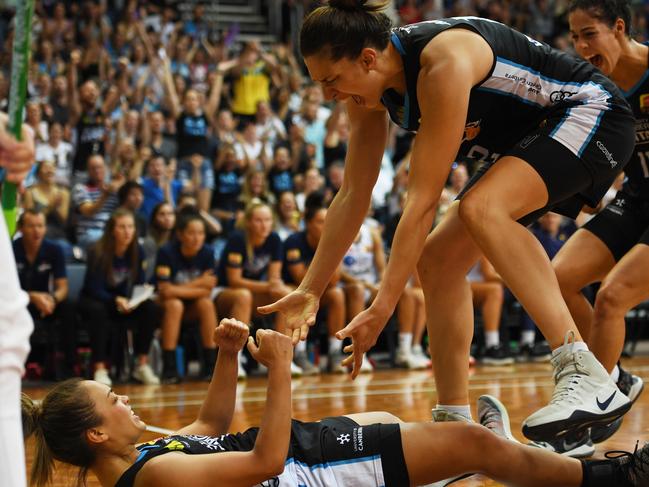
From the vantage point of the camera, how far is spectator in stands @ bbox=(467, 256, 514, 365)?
8164 mm

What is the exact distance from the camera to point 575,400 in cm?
287

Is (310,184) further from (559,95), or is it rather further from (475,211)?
(475,211)

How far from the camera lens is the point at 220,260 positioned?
26.1ft

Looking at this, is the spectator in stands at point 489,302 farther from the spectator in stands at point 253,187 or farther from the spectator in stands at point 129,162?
the spectator in stands at point 129,162

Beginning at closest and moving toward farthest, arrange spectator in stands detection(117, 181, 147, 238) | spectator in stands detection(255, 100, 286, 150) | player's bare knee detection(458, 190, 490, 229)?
player's bare knee detection(458, 190, 490, 229), spectator in stands detection(117, 181, 147, 238), spectator in stands detection(255, 100, 286, 150)

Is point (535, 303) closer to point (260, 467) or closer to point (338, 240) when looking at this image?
point (338, 240)

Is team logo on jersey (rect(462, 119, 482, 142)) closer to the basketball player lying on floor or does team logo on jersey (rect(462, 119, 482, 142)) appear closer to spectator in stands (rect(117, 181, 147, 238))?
the basketball player lying on floor

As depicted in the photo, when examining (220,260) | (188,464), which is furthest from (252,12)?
(188,464)

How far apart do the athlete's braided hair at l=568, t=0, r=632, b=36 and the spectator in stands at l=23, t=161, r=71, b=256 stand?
5.64m

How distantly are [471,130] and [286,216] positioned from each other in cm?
546

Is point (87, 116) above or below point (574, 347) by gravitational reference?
above

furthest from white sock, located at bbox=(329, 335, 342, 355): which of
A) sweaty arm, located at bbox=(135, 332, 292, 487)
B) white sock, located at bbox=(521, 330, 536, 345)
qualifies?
sweaty arm, located at bbox=(135, 332, 292, 487)

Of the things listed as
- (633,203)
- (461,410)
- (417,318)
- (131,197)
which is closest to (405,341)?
(417,318)

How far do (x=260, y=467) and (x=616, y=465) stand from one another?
1.24 metres
